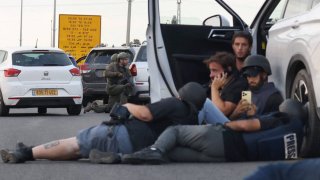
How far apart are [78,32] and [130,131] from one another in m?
52.8

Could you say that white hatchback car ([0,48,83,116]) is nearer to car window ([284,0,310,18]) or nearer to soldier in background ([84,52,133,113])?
soldier in background ([84,52,133,113])

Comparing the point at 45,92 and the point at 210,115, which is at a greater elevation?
the point at 210,115

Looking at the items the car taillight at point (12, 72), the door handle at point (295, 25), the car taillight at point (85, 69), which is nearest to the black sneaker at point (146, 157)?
the door handle at point (295, 25)

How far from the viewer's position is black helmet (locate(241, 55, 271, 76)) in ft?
26.1

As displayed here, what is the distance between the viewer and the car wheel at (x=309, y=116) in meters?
7.05

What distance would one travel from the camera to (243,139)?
711 centimetres

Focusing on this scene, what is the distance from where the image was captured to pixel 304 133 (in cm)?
733

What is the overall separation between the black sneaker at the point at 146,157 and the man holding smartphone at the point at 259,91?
1.21 metres

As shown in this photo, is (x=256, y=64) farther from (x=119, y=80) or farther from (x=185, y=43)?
(x=119, y=80)

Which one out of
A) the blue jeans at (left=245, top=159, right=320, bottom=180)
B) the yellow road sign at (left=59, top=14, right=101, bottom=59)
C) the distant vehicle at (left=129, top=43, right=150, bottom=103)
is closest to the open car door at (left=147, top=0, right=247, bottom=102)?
the blue jeans at (left=245, top=159, right=320, bottom=180)

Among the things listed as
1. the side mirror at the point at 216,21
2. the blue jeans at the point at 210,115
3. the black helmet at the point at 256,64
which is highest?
the side mirror at the point at 216,21

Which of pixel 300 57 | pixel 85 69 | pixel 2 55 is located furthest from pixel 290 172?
pixel 85 69

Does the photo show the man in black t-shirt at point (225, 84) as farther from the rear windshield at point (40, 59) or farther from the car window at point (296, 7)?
the rear windshield at point (40, 59)

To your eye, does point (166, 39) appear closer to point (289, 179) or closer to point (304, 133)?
point (304, 133)
